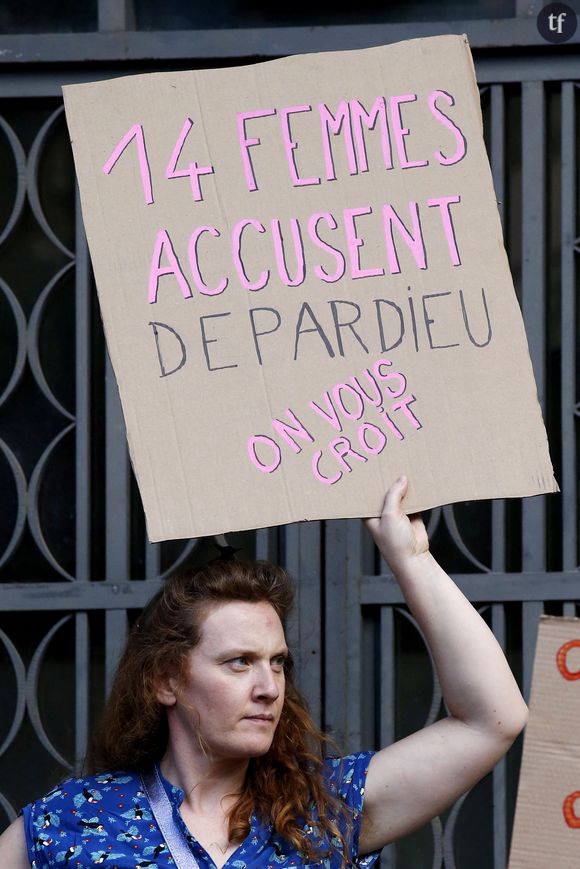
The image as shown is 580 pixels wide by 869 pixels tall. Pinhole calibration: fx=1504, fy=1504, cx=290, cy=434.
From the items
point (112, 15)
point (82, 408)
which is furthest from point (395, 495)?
point (112, 15)

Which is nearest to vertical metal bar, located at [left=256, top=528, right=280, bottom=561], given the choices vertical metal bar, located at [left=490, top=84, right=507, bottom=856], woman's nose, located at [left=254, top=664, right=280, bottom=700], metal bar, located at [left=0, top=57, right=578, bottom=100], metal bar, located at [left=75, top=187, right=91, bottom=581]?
metal bar, located at [left=75, top=187, right=91, bottom=581]

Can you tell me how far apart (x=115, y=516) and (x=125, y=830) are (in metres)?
1.01

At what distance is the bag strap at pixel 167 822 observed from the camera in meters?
2.58

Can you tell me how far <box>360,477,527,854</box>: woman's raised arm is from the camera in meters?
2.57

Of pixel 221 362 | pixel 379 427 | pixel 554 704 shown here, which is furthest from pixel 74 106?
pixel 554 704

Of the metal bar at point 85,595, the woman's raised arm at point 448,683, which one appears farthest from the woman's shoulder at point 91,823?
the metal bar at point 85,595

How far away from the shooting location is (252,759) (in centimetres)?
278

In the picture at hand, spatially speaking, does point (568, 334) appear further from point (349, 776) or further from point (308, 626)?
point (349, 776)

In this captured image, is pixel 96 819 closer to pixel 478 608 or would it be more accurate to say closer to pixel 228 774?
pixel 228 774

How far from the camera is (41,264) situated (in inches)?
142

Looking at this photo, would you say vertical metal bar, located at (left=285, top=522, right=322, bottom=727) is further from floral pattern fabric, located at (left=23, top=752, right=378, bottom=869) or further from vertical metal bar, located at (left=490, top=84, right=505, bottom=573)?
floral pattern fabric, located at (left=23, top=752, right=378, bottom=869)

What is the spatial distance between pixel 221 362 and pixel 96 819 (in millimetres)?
831

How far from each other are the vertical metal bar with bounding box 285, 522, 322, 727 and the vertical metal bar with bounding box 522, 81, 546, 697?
1.54 feet

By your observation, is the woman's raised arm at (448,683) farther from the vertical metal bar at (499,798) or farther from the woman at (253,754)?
the vertical metal bar at (499,798)
